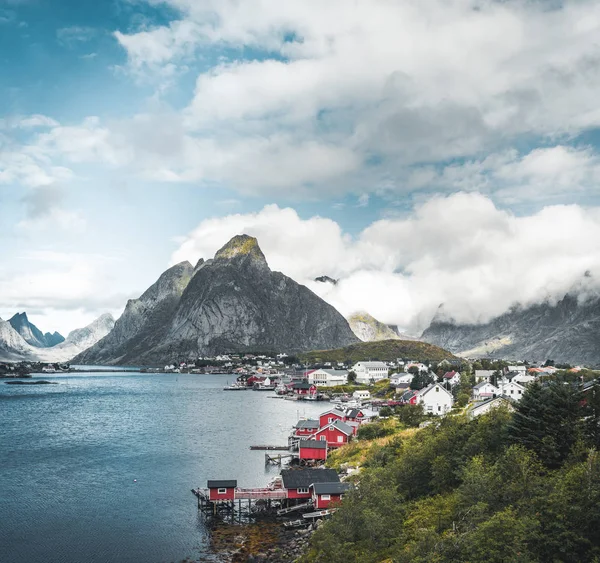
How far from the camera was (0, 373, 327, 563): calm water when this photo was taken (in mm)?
39094

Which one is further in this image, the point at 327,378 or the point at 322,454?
the point at 327,378

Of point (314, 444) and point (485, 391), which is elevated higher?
point (485, 391)

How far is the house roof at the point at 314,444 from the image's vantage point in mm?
64438

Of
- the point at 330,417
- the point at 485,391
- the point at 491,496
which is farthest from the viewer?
the point at 485,391

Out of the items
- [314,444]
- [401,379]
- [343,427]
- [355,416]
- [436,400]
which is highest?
[436,400]

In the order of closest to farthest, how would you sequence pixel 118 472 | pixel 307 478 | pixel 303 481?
pixel 303 481, pixel 307 478, pixel 118 472

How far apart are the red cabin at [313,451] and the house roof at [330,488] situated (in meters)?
19.4

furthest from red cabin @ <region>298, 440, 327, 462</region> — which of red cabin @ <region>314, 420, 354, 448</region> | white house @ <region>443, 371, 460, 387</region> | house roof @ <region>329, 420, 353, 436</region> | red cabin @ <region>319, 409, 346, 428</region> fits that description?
white house @ <region>443, 371, 460, 387</region>

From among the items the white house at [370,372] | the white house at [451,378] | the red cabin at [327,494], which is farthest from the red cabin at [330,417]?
the white house at [370,372]

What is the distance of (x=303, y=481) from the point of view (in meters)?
47.3

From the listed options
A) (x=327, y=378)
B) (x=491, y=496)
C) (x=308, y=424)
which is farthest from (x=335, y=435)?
(x=327, y=378)

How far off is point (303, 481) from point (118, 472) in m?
24.0

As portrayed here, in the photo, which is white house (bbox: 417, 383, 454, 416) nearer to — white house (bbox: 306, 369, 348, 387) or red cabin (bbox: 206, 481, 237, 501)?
red cabin (bbox: 206, 481, 237, 501)

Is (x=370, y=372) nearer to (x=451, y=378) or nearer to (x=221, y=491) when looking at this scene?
(x=451, y=378)
